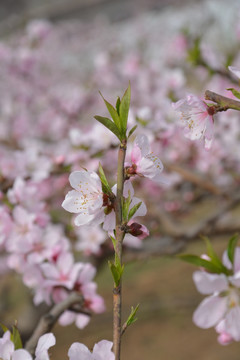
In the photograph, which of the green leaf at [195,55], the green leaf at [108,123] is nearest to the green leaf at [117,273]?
the green leaf at [108,123]

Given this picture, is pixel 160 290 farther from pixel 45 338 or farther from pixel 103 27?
pixel 103 27

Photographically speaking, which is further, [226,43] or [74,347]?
[226,43]

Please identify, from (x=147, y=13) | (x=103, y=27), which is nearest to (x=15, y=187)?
(x=103, y=27)

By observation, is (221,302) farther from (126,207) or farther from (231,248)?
(126,207)

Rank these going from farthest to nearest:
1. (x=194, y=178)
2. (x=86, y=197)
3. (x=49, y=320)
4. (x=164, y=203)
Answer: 1. (x=164, y=203)
2. (x=194, y=178)
3. (x=49, y=320)
4. (x=86, y=197)

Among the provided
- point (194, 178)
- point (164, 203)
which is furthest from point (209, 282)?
point (164, 203)

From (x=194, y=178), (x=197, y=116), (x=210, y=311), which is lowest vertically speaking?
(x=194, y=178)

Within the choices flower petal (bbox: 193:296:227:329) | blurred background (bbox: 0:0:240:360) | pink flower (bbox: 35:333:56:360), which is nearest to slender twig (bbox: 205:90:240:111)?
flower petal (bbox: 193:296:227:329)
